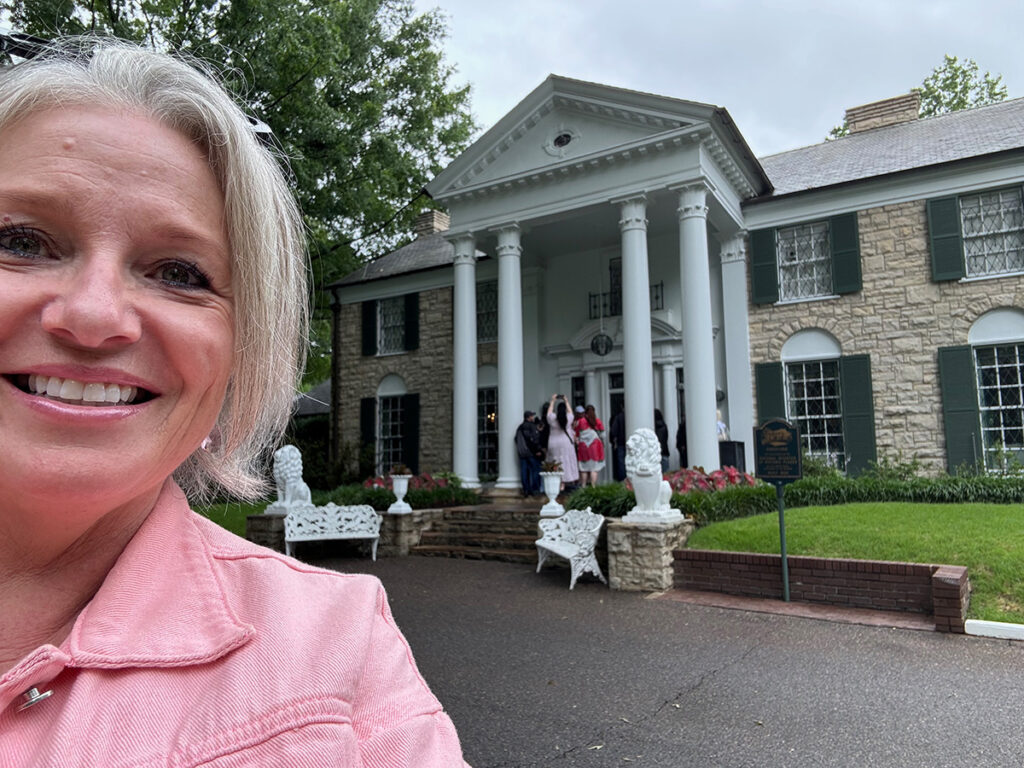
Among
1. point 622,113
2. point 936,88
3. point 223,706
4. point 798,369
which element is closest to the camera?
point 223,706

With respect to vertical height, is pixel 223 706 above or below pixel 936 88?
below

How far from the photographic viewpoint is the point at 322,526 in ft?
31.8

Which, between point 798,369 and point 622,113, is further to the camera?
point 798,369

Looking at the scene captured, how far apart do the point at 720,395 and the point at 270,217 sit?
44.6 feet

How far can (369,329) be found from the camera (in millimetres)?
18641

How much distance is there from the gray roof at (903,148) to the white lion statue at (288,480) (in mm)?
10840

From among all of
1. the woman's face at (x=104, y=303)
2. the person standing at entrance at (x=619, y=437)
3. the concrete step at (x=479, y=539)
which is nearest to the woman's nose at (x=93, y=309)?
the woman's face at (x=104, y=303)

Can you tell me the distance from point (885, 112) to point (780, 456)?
13101mm

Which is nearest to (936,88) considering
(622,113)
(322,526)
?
(622,113)

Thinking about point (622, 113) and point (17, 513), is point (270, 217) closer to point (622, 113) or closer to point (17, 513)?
point (17, 513)

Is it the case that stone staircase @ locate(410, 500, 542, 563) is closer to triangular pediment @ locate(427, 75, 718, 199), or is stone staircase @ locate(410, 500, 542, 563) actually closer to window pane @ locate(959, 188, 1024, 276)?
triangular pediment @ locate(427, 75, 718, 199)

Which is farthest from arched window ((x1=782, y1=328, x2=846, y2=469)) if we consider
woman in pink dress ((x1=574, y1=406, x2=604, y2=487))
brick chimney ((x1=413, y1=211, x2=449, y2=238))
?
brick chimney ((x1=413, y1=211, x2=449, y2=238))

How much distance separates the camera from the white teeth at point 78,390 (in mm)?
674

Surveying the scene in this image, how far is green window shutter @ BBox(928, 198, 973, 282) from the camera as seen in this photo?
38.5 feet
